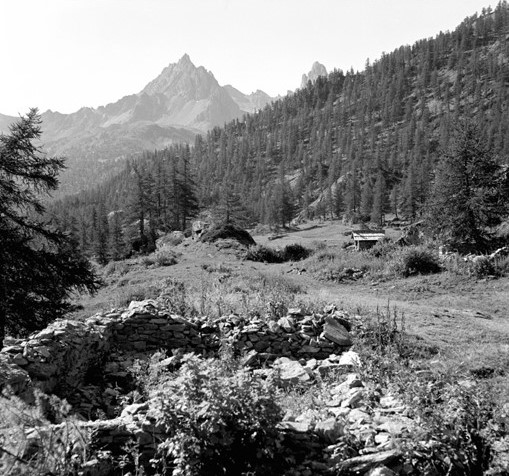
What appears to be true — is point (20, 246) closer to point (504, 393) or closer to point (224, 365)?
point (224, 365)

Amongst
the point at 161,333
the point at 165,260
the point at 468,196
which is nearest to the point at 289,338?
the point at 161,333

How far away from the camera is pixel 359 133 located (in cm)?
14012

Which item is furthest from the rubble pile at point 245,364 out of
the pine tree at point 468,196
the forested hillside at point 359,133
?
the forested hillside at point 359,133

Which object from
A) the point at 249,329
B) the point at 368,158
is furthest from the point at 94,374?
the point at 368,158

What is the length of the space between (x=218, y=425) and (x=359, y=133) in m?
146

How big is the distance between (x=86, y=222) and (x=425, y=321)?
8625 cm

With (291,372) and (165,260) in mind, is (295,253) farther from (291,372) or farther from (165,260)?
(291,372)

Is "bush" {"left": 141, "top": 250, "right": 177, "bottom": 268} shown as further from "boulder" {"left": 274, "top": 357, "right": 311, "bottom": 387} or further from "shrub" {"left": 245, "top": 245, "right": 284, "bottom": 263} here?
"boulder" {"left": 274, "top": 357, "right": 311, "bottom": 387}

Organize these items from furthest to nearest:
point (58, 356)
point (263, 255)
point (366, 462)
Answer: point (263, 255)
point (58, 356)
point (366, 462)

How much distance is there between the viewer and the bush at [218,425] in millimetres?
4223

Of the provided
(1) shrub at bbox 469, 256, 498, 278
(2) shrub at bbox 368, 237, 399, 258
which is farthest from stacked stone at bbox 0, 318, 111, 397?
(2) shrub at bbox 368, 237, 399, 258

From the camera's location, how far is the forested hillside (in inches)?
4053

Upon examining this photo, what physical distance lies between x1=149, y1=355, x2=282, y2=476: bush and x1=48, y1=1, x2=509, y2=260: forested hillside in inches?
3010

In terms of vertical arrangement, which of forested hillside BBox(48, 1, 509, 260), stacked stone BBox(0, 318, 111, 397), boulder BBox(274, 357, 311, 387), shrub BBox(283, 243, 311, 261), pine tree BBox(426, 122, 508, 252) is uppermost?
forested hillside BBox(48, 1, 509, 260)
